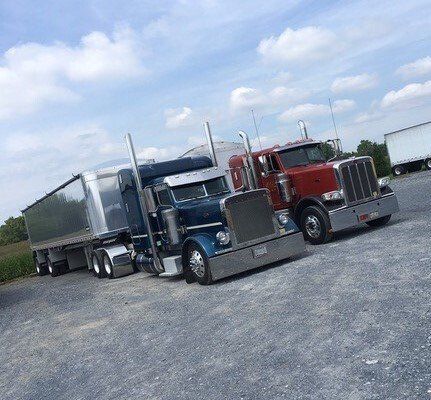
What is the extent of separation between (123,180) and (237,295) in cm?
588

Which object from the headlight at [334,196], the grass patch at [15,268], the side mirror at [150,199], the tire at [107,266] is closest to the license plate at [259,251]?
the side mirror at [150,199]

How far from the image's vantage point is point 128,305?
440 inches

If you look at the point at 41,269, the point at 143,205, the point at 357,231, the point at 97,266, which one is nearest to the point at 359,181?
the point at 357,231

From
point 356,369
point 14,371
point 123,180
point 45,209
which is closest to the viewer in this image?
point 356,369

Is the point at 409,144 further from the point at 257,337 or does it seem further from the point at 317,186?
the point at 257,337

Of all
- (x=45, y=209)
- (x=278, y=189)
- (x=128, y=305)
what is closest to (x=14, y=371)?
(x=128, y=305)

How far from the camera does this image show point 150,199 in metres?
12.9

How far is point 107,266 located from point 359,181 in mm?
7932

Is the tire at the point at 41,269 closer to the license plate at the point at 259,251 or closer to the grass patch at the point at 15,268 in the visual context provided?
the grass patch at the point at 15,268


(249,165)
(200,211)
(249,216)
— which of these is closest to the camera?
(249,216)

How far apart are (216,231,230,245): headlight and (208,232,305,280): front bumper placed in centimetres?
25

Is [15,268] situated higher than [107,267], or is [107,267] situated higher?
[15,268]

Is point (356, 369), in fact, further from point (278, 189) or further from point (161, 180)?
point (278, 189)

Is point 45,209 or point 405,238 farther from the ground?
point 45,209
